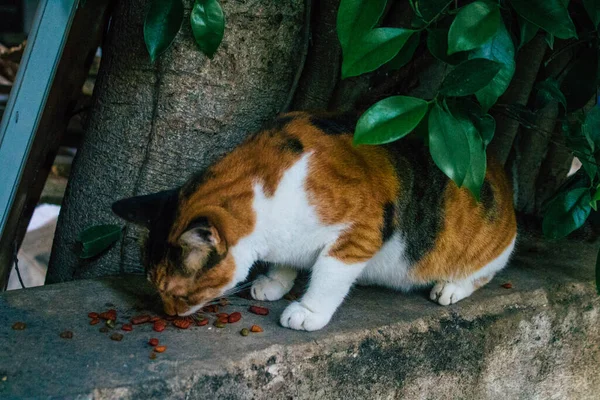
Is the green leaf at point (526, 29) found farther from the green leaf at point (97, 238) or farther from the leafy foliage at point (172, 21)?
the green leaf at point (97, 238)

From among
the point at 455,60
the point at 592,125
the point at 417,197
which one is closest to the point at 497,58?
the point at 455,60

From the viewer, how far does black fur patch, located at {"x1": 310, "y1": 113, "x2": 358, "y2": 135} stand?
1.96m

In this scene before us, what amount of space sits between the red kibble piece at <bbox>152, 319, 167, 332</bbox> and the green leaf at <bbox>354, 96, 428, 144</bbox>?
2.23 feet

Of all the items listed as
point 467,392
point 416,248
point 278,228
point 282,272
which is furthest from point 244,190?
point 467,392

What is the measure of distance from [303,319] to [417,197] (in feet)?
1.59

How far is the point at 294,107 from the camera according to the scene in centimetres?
242

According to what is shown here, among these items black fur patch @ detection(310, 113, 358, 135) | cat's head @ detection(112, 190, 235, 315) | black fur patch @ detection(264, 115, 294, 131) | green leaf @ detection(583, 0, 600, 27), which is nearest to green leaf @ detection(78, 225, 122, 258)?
cat's head @ detection(112, 190, 235, 315)

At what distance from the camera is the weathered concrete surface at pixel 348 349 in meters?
1.59

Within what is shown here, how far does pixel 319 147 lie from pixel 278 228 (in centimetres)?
24

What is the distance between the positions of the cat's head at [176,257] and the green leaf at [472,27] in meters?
0.68

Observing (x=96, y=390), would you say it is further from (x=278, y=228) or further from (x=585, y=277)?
(x=585, y=277)

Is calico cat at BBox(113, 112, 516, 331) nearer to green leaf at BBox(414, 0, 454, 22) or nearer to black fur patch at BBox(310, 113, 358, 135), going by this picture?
black fur patch at BBox(310, 113, 358, 135)

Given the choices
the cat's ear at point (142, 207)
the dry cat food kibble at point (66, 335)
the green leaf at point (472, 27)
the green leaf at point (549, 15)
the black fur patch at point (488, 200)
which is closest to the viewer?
the green leaf at point (472, 27)

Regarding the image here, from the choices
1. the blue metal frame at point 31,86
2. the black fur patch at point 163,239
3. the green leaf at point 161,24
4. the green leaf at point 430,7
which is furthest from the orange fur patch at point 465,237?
the blue metal frame at point 31,86
